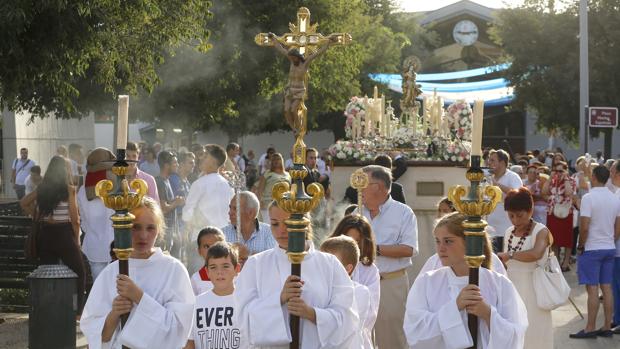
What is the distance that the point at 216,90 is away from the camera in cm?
2900

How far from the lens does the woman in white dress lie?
9.11m

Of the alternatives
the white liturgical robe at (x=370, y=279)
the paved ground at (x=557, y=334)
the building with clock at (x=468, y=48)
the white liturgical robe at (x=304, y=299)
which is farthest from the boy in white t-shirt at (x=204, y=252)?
the building with clock at (x=468, y=48)

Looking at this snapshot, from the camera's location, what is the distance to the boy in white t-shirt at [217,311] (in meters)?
7.10

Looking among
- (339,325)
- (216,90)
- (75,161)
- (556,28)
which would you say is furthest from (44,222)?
(556,28)

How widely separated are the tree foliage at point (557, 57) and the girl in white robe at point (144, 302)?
33.4 m

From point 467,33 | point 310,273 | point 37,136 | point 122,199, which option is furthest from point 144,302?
point 467,33

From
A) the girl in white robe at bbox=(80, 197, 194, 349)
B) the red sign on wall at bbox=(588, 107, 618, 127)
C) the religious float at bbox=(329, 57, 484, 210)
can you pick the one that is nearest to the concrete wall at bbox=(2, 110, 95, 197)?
the red sign on wall at bbox=(588, 107, 618, 127)

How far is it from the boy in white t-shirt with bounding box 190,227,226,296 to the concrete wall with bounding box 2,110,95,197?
2577 centimetres

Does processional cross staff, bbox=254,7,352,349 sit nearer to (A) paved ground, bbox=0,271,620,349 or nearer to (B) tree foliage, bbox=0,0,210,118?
(A) paved ground, bbox=0,271,620,349

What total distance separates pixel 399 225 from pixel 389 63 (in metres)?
36.2

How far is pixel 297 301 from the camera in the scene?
586cm

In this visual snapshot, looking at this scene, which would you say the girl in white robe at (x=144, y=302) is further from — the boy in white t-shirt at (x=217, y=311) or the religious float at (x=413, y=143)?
the religious float at (x=413, y=143)

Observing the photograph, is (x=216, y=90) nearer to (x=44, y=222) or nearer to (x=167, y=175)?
(x=167, y=175)

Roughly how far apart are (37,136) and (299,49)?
27308 millimetres
